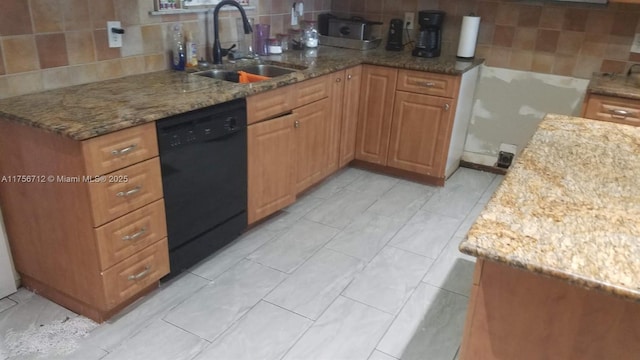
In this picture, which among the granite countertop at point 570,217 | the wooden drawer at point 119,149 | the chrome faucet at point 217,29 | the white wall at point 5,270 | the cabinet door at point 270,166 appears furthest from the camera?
the chrome faucet at point 217,29

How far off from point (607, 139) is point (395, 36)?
87.9 inches

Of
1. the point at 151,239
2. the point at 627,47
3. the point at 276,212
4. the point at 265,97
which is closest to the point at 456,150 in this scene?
the point at 627,47

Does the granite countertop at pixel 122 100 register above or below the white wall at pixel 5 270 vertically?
above

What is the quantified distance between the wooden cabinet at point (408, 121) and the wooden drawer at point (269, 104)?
0.95 meters

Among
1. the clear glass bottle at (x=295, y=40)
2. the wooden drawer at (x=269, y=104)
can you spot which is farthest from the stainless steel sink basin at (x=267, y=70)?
the clear glass bottle at (x=295, y=40)

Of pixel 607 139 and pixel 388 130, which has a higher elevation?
pixel 607 139

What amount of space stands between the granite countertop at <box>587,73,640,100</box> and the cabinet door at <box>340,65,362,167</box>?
1.49 m

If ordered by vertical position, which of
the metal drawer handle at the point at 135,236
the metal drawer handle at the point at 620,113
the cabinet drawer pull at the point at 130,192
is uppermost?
the metal drawer handle at the point at 620,113

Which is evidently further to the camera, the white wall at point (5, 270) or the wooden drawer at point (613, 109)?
the wooden drawer at point (613, 109)

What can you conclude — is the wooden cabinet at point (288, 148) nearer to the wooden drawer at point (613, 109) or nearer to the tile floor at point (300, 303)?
the tile floor at point (300, 303)

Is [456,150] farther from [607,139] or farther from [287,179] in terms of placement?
[607,139]

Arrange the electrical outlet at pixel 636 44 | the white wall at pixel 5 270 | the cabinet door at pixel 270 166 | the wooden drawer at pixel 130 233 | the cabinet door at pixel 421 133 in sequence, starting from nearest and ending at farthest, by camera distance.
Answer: the wooden drawer at pixel 130 233, the white wall at pixel 5 270, the cabinet door at pixel 270 166, the electrical outlet at pixel 636 44, the cabinet door at pixel 421 133

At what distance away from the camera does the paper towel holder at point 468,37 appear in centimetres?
340

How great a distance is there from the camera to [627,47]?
3.12 meters
